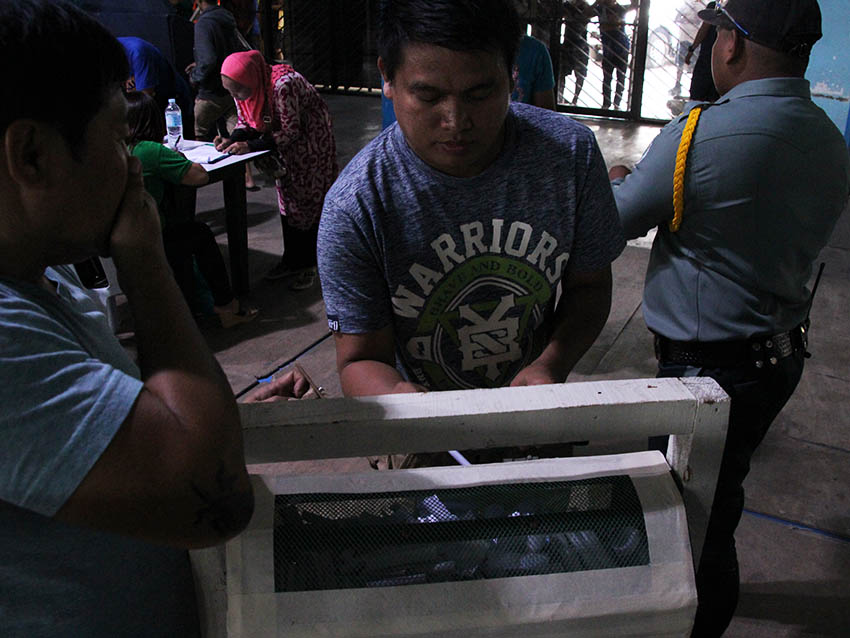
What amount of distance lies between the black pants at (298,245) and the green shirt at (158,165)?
91cm

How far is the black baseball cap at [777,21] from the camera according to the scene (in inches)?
59.1

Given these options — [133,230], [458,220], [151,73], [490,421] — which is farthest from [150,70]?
[490,421]

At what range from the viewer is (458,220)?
131 cm

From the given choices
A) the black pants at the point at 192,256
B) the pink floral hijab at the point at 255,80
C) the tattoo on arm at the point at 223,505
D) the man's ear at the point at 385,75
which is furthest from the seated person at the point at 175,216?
the tattoo on arm at the point at 223,505

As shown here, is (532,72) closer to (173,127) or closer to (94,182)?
(173,127)

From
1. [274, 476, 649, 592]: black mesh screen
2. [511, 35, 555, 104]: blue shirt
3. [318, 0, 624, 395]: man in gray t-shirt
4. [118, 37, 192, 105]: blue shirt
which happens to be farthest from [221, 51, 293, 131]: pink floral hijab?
[274, 476, 649, 592]: black mesh screen

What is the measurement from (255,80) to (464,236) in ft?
11.7

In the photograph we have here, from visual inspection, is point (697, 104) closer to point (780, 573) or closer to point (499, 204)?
point (499, 204)

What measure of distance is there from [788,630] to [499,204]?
1664 mm

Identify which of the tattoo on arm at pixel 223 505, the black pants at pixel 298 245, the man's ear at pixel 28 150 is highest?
the man's ear at pixel 28 150

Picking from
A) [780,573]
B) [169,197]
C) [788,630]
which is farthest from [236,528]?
[169,197]

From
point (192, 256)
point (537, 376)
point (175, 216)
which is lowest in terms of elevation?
point (192, 256)

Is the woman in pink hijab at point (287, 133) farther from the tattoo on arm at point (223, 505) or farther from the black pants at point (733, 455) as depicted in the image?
the tattoo on arm at point (223, 505)

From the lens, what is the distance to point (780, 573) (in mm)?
2314
